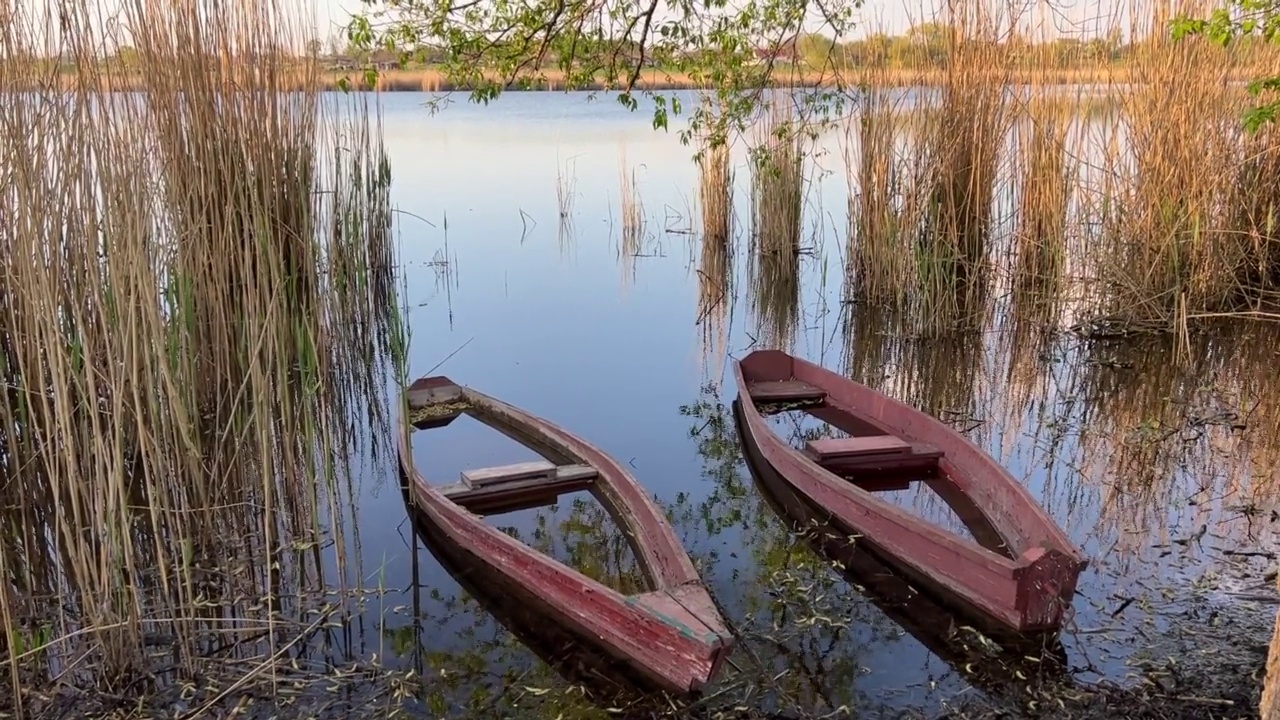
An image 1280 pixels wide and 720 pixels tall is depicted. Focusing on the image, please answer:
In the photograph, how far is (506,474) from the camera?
4512 millimetres

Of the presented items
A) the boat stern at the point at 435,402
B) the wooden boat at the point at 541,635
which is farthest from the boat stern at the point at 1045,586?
the boat stern at the point at 435,402

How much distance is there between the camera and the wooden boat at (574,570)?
3004 millimetres

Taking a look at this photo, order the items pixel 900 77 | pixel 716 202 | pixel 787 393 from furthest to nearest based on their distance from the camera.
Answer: pixel 716 202
pixel 900 77
pixel 787 393

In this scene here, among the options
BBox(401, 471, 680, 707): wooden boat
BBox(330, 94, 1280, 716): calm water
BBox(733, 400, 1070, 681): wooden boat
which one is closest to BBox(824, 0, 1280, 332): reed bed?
BBox(330, 94, 1280, 716): calm water

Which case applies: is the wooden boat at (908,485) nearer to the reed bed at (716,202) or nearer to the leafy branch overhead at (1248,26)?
the leafy branch overhead at (1248,26)

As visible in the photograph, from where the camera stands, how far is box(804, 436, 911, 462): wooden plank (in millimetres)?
4730

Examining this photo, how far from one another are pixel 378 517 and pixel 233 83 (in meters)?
2.34

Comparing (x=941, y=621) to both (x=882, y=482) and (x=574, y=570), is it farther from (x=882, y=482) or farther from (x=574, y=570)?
(x=574, y=570)

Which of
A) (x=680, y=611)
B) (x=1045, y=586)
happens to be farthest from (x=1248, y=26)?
(x=680, y=611)

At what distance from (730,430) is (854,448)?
1146 mm

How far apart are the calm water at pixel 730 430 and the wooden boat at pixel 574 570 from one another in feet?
0.48

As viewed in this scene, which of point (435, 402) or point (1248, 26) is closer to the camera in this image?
point (1248, 26)

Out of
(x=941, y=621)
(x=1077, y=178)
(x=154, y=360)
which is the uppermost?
(x=1077, y=178)

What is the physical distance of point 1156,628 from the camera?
3367 mm
